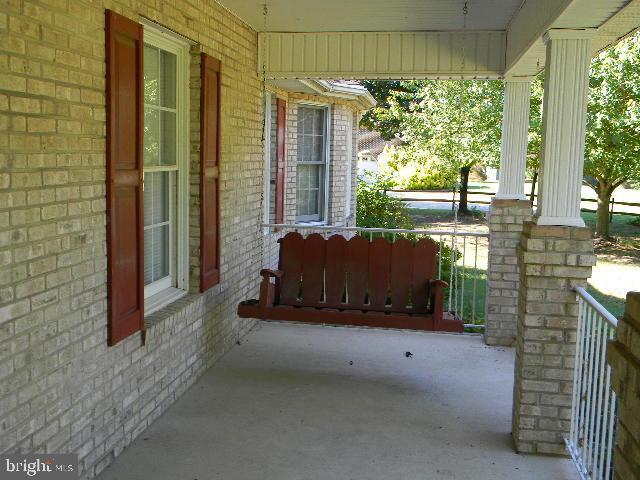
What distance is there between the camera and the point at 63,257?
3.45 meters

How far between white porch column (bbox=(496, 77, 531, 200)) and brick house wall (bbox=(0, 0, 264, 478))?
11.4ft

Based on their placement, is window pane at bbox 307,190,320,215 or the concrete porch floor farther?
window pane at bbox 307,190,320,215

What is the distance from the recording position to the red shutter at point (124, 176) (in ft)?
12.6

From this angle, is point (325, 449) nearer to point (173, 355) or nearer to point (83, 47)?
point (173, 355)

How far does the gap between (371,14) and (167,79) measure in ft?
6.79

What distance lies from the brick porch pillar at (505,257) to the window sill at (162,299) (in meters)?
3.18

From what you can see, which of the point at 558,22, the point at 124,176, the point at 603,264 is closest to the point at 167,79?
the point at 124,176

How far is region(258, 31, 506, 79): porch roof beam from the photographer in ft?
22.4

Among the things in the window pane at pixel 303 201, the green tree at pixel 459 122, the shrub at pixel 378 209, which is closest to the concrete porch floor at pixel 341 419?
the window pane at pixel 303 201

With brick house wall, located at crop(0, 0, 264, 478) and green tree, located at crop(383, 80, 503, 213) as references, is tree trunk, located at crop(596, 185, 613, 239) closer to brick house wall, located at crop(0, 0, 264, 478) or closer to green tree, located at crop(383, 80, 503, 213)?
green tree, located at crop(383, 80, 503, 213)

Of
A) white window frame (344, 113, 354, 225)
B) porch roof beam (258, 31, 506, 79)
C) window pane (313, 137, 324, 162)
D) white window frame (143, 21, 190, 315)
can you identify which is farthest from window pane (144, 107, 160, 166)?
white window frame (344, 113, 354, 225)

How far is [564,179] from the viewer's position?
435 centimetres

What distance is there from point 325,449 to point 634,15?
329cm

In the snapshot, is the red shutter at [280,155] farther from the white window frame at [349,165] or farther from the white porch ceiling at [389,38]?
the white window frame at [349,165]
